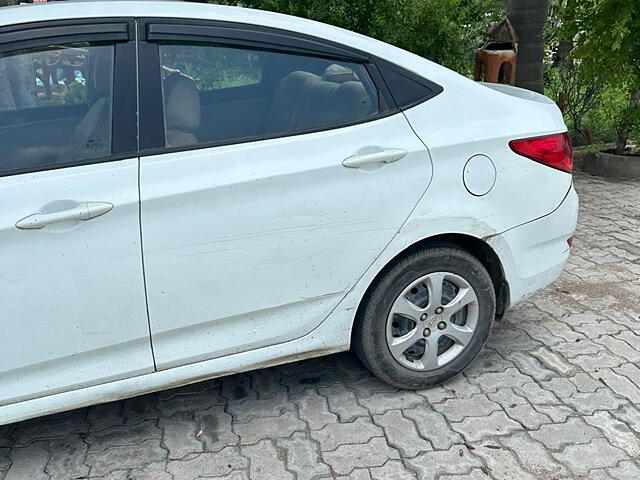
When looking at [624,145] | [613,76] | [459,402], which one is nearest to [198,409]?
[459,402]

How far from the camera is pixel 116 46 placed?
2.24 metres

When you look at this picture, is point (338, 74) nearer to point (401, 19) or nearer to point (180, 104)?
point (180, 104)

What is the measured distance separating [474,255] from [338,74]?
1.03m

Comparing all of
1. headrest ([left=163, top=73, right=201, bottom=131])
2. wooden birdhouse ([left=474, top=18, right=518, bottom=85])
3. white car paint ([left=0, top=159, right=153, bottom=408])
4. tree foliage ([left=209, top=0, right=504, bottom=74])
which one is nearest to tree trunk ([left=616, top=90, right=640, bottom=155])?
wooden birdhouse ([left=474, top=18, right=518, bottom=85])

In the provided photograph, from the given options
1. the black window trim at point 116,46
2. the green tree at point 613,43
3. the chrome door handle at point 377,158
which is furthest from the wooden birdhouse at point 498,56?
the black window trim at point 116,46

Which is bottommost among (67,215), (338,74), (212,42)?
(67,215)

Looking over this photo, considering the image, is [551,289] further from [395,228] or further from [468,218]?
[395,228]

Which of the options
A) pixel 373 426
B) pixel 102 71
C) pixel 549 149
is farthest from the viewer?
pixel 549 149

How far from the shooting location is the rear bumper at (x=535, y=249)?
2738 millimetres

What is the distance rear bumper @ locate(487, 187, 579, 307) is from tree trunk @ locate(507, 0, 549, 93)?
4.39 m

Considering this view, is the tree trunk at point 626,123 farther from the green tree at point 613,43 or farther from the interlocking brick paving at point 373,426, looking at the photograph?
the interlocking brick paving at point 373,426

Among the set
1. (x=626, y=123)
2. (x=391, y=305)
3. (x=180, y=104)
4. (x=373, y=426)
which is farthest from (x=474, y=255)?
(x=626, y=123)

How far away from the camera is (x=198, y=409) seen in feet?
9.18

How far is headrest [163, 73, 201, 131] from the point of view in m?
2.28
